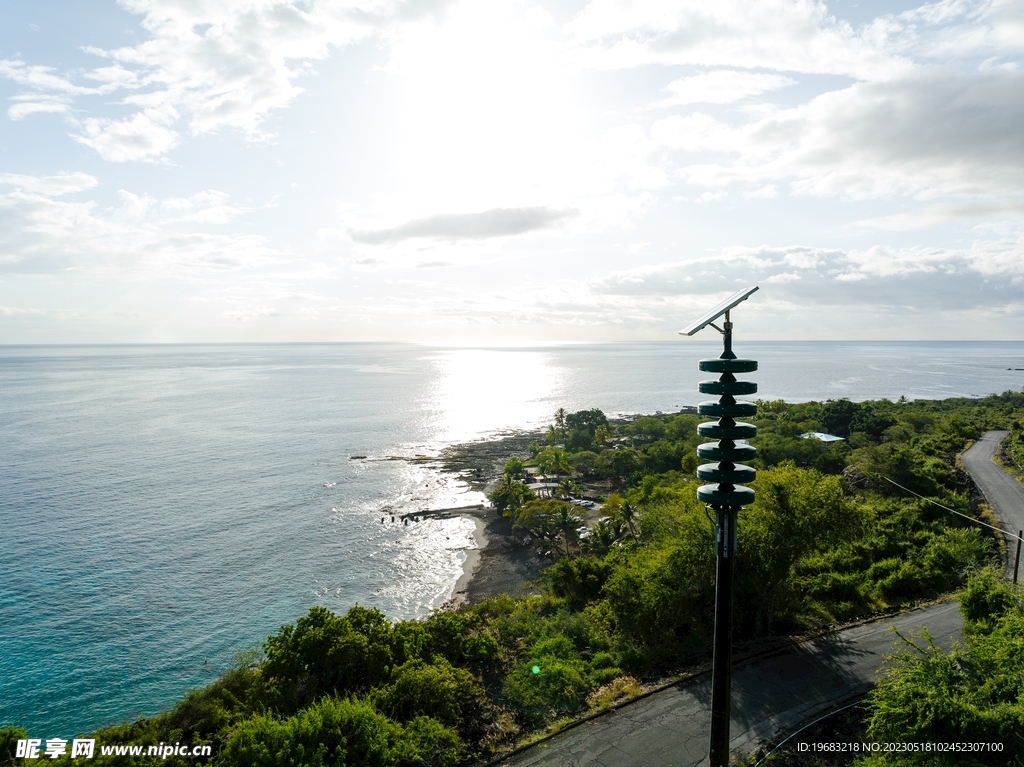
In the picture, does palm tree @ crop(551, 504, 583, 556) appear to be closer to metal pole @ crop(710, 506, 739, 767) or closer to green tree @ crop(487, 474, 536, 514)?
green tree @ crop(487, 474, 536, 514)

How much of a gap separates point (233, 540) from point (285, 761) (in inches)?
1846

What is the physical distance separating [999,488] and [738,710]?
122 ft

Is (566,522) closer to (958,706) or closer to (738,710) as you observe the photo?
(738,710)

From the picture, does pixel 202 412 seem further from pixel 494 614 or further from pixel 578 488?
pixel 494 614

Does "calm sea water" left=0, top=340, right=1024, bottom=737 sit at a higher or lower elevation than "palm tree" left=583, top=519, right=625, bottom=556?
lower

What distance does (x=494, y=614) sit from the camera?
28.6 m

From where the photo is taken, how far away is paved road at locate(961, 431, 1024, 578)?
33.9m

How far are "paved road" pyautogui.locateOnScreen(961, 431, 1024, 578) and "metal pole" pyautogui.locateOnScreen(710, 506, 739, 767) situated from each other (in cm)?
2536

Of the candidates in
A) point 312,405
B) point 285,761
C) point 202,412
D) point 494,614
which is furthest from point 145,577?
point 312,405

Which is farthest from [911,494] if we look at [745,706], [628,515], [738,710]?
[738,710]

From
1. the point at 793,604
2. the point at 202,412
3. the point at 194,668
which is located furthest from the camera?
the point at 202,412

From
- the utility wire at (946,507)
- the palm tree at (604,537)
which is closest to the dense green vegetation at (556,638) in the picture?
the utility wire at (946,507)

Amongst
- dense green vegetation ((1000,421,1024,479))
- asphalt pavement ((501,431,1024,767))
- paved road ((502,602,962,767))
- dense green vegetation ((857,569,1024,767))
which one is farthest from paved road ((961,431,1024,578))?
dense green vegetation ((857,569,1024,767))

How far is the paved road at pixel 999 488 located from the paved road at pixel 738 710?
14343mm
